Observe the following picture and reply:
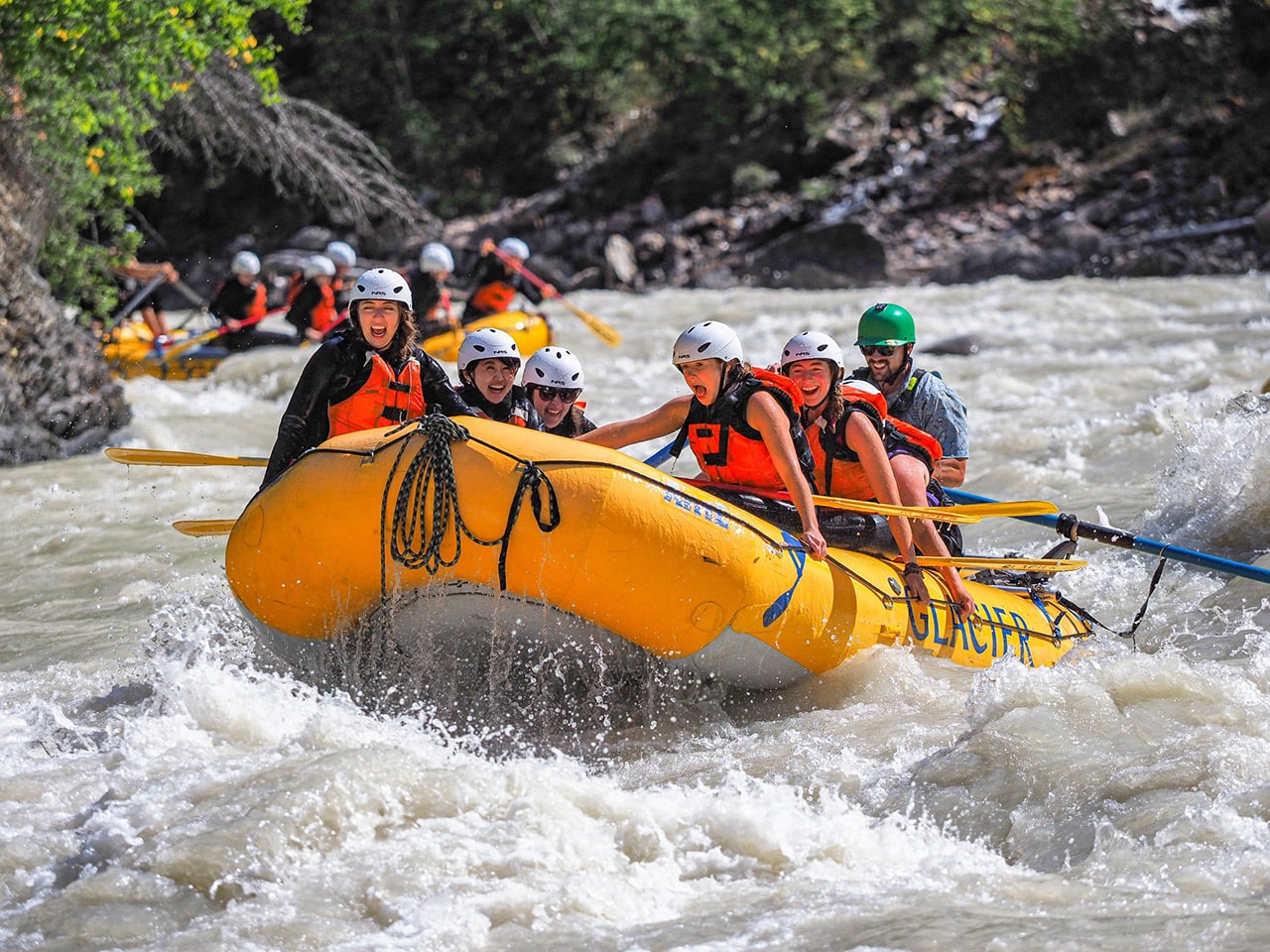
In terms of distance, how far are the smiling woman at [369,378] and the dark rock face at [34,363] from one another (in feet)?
15.0

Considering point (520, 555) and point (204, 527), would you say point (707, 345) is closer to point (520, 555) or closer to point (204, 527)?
point (520, 555)

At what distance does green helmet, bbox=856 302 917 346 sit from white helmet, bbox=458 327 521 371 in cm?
140

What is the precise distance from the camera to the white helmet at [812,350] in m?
4.89

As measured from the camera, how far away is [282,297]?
1812cm

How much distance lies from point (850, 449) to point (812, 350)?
0.40m

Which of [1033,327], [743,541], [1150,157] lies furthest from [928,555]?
[1150,157]

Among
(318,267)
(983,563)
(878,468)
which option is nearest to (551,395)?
(878,468)

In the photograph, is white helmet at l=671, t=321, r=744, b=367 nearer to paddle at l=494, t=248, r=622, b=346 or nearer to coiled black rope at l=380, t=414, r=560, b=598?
coiled black rope at l=380, t=414, r=560, b=598

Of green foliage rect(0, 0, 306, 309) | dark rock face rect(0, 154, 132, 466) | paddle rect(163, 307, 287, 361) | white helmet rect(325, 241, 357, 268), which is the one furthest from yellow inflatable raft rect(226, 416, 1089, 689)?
white helmet rect(325, 241, 357, 268)

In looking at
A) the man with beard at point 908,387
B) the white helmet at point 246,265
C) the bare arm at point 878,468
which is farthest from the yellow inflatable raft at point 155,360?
the bare arm at point 878,468

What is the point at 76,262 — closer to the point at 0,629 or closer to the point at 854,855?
the point at 0,629

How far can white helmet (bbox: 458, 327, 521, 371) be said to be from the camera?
532cm

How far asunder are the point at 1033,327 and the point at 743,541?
1032 centimetres

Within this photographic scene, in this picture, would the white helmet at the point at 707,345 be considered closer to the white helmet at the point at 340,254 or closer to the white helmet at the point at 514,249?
the white helmet at the point at 340,254
